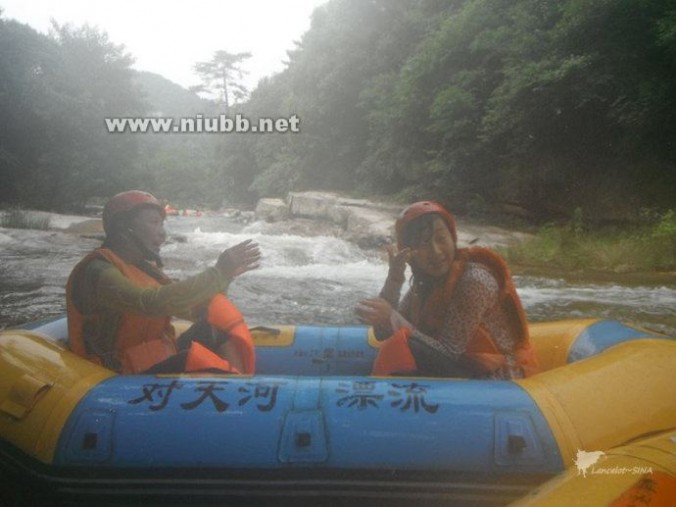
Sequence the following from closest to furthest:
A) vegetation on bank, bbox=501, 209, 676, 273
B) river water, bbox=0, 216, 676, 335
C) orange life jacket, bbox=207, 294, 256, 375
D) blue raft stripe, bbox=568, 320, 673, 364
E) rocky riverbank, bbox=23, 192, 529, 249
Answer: orange life jacket, bbox=207, 294, 256, 375 < blue raft stripe, bbox=568, 320, 673, 364 < river water, bbox=0, 216, 676, 335 < vegetation on bank, bbox=501, 209, 676, 273 < rocky riverbank, bbox=23, 192, 529, 249

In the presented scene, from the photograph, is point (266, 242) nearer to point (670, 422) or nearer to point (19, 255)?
point (19, 255)

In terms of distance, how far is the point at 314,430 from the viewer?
5.82 ft

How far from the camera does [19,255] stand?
8016 mm

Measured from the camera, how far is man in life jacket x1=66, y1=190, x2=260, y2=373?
1.95 metres

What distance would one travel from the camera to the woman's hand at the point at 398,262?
204cm

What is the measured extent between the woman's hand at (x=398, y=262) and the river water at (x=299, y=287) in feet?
9.72

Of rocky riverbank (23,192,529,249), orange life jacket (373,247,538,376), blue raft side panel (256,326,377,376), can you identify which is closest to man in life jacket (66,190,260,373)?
Result: blue raft side panel (256,326,377,376)

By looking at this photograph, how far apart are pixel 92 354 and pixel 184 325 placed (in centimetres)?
93

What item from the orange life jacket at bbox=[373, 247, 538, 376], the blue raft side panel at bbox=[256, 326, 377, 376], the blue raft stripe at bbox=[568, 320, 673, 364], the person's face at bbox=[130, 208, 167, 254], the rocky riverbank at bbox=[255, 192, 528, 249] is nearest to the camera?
the orange life jacket at bbox=[373, 247, 538, 376]

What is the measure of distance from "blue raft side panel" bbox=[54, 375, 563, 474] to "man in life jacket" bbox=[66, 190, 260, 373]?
10.2 inches

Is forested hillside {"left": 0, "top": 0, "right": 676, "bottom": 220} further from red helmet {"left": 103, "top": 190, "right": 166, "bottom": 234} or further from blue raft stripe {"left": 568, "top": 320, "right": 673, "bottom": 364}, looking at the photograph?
red helmet {"left": 103, "top": 190, "right": 166, "bottom": 234}

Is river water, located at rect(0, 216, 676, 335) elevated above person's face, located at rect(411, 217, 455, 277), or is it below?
below

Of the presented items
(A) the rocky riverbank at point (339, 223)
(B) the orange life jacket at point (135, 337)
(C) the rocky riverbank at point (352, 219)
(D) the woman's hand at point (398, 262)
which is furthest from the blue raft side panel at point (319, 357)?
(C) the rocky riverbank at point (352, 219)

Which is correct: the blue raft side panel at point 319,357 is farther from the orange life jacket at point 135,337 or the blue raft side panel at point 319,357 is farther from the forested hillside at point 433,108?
the forested hillside at point 433,108
